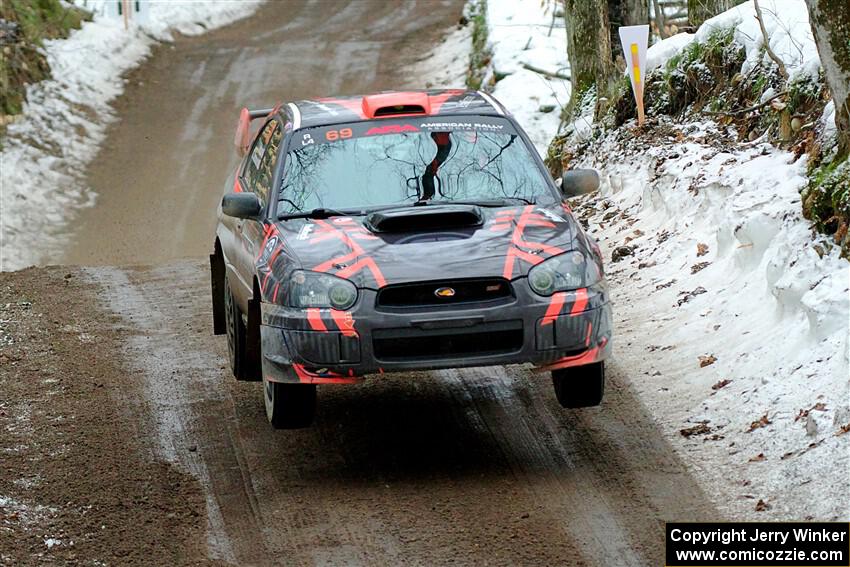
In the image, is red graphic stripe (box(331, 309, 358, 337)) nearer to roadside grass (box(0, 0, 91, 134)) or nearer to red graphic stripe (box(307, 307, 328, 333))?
red graphic stripe (box(307, 307, 328, 333))

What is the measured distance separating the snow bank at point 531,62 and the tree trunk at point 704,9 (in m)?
3.62

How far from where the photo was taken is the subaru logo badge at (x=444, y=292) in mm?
6461

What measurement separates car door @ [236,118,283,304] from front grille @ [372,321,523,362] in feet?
4.05

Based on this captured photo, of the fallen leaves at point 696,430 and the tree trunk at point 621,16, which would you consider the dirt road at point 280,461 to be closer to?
the fallen leaves at point 696,430

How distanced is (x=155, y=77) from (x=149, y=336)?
1764cm

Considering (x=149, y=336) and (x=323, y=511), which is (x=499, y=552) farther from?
(x=149, y=336)

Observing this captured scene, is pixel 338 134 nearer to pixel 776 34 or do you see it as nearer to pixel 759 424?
pixel 759 424

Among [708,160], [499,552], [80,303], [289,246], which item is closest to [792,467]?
[499,552]

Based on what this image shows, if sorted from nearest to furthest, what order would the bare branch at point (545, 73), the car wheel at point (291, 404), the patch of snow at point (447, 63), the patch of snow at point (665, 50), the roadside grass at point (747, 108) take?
1. the car wheel at point (291, 404)
2. the roadside grass at point (747, 108)
3. the patch of snow at point (665, 50)
4. the bare branch at point (545, 73)
5. the patch of snow at point (447, 63)

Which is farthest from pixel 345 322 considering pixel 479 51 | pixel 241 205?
pixel 479 51

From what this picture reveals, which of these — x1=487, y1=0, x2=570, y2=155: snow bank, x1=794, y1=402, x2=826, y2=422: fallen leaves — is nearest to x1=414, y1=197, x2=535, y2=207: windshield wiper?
x1=794, y1=402, x2=826, y2=422: fallen leaves

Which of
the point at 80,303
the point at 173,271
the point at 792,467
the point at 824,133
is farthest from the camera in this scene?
the point at 173,271

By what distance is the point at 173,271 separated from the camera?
13148mm

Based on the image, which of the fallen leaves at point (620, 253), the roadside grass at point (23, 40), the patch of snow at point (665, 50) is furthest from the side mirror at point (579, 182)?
the roadside grass at point (23, 40)
